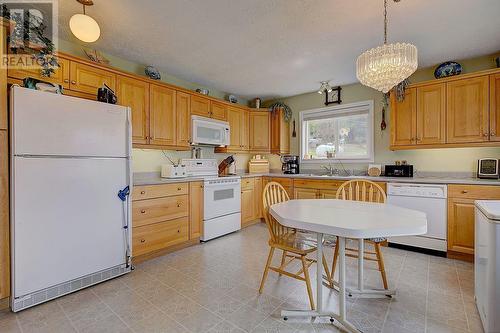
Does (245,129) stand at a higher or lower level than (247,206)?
higher

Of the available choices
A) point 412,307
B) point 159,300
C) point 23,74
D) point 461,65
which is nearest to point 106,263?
point 159,300

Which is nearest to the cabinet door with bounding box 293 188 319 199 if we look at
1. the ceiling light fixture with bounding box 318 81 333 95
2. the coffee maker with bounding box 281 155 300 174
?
the coffee maker with bounding box 281 155 300 174

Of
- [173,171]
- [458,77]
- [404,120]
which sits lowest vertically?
[173,171]

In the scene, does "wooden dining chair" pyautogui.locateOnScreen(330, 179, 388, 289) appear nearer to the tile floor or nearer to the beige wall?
the tile floor

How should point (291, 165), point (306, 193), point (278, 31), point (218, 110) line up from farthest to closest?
1. point (291, 165)
2. point (218, 110)
3. point (306, 193)
4. point (278, 31)

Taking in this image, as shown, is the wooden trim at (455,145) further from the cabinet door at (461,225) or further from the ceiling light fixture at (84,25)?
the ceiling light fixture at (84,25)

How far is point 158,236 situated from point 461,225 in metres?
3.52

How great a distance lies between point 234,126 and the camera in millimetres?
4340

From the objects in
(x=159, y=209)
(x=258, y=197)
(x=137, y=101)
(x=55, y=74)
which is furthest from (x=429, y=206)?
(x=55, y=74)

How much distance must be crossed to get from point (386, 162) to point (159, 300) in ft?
11.8

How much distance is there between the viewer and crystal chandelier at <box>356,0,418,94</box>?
184cm

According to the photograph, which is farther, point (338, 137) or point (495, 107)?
point (338, 137)

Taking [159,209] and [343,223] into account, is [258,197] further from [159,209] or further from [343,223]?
[343,223]

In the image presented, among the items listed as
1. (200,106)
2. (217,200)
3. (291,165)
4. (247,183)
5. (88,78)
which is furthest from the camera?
(291,165)
